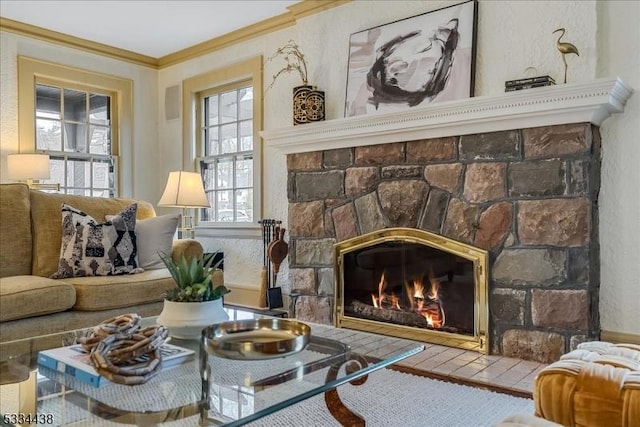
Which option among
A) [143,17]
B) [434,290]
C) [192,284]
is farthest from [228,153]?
[192,284]

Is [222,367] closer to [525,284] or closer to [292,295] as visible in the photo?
[525,284]

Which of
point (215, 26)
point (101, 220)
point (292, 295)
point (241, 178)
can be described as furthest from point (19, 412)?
point (215, 26)

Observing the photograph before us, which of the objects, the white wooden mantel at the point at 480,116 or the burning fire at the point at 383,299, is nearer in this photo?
the white wooden mantel at the point at 480,116

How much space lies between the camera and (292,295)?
3734 mm

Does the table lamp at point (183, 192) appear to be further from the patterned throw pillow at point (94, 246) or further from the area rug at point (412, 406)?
the area rug at point (412, 406)

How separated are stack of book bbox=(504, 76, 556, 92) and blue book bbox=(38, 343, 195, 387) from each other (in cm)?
217

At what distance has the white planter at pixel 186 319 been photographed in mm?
1621

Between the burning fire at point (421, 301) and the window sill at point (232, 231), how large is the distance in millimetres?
1475

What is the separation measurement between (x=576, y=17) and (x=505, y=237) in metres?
1.24

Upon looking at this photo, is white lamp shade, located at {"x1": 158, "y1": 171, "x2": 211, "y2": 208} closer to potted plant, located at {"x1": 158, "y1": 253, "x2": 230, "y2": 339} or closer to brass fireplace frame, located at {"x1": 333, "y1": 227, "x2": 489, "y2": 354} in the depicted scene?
brass fireplace frame, located at {"x1": 333, "y1": 227, "x2": 489, "y2": 354}

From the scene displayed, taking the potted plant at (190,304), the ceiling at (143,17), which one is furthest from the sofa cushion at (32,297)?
the ceiling at (143,17)

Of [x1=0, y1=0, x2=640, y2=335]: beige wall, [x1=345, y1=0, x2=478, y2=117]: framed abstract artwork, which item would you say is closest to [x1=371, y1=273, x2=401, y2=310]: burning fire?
[x1=0, y1=0, x2=640, y2=335]: beige wall

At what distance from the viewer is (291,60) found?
404 centimetres

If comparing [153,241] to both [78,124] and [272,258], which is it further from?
[78,124]
